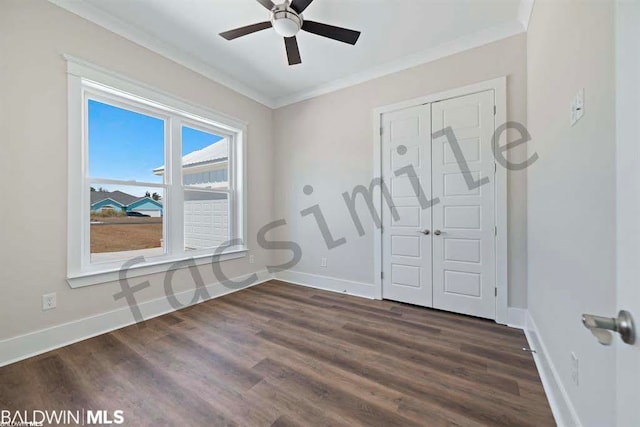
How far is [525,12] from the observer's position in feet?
7.30

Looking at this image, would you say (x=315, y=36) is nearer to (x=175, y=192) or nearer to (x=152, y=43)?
(x=152, y=43)

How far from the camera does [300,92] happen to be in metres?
3.85

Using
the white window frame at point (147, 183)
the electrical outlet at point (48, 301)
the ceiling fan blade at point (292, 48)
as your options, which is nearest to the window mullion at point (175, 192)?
the white window frame at point (147, 183)

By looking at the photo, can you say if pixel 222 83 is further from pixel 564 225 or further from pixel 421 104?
pixel 564 225

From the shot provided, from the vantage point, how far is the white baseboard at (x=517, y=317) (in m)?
2.37

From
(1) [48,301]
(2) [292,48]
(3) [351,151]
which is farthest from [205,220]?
(2) [292,48]

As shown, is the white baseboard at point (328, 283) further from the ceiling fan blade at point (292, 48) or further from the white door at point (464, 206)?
the ceiling fan blade at point (292, 48)

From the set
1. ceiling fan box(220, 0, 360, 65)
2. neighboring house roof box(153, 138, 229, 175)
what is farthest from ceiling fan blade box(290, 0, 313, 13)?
neighboring house roof box(153, 138, 229, 175)

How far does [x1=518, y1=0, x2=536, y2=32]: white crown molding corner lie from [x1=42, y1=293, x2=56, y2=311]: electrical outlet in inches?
185

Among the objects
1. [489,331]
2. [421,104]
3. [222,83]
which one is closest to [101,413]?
[489,331]

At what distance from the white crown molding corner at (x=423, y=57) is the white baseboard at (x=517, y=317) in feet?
8.91

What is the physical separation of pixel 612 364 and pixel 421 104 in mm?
2743

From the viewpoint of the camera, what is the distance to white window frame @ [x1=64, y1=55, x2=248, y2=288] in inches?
85.6

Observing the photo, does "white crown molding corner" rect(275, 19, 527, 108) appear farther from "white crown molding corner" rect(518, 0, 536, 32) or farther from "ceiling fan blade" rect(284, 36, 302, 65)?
"ceiling fan blade" rect(284, 36, 302, 65)
